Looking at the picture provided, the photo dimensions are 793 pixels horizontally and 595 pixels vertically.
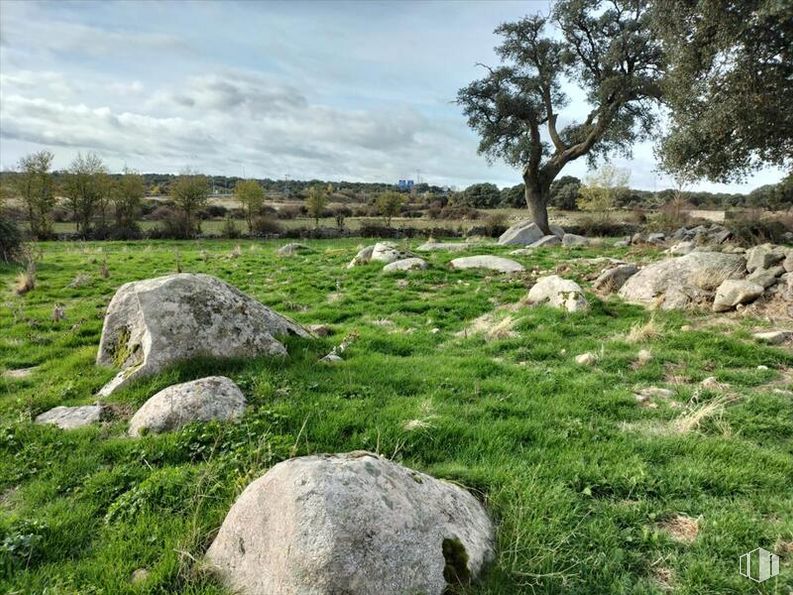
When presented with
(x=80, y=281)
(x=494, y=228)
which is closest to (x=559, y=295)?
(x=80, y=281)

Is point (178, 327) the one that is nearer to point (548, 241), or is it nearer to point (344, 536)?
point (344, 536)

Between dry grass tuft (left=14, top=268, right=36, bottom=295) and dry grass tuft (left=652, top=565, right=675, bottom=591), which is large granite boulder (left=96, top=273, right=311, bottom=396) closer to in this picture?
dry grass tuft (left=652, top=565, right=675, bottom=591)

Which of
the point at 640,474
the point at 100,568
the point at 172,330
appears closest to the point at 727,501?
the point at 640,474

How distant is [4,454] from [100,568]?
252 centimetres

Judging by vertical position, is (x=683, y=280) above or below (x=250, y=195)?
below

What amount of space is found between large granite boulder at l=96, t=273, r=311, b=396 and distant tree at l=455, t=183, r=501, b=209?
6442 centimetres

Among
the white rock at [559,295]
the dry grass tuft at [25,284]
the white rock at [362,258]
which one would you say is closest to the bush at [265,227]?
the white rock at [362,258]

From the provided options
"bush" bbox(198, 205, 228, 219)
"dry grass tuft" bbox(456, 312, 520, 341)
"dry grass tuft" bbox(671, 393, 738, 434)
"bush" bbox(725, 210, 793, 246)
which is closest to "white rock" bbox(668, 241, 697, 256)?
"bush" bbox(725, 210, 793, 246)

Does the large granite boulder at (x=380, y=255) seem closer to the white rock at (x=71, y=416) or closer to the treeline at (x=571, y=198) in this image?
the white rock at (x=71, y=416)

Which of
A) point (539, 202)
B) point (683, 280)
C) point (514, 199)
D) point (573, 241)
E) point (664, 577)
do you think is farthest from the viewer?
point (514, 199)

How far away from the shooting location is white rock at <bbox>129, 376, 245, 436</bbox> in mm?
5133

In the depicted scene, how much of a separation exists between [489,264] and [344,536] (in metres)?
15.0

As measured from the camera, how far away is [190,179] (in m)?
46.2

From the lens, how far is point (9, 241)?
20.0m
